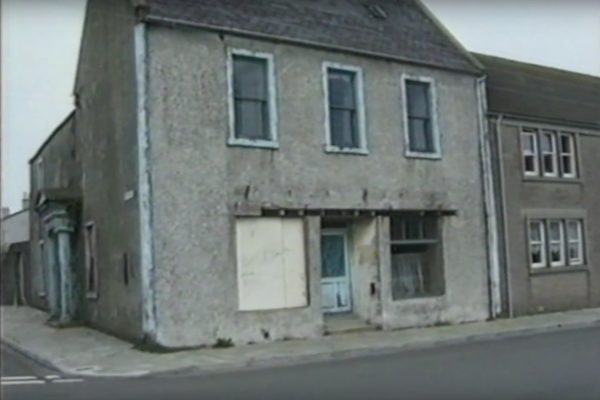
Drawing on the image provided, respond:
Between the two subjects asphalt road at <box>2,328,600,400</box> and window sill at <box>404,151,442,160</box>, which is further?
window sill at <box>404,151,442,160</box>

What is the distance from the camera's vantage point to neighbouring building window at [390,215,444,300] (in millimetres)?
17250

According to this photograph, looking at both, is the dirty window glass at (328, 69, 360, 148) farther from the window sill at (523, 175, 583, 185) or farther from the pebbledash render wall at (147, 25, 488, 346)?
the window sill at (523, 175, 583, 185)

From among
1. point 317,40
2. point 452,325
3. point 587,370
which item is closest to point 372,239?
point 452,325

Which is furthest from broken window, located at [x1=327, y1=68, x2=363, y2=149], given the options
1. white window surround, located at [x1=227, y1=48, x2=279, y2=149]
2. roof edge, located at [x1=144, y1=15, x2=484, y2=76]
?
white window surround, located at [x1=227, y1=48, x2=279, y2=149]

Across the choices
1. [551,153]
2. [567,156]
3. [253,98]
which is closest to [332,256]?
[253,98]

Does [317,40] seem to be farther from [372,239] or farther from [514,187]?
[514,187]

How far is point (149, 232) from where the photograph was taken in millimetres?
13570

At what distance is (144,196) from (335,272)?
516 cm

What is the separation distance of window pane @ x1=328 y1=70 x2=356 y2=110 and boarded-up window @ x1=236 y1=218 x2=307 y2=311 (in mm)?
3009

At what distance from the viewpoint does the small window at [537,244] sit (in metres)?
20.1

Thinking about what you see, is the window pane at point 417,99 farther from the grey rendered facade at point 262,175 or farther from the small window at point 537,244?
the small window at point 537,244

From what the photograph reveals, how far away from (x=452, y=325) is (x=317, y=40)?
7498mm

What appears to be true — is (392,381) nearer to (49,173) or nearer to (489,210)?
(489,210)

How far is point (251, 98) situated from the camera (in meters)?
15.1
